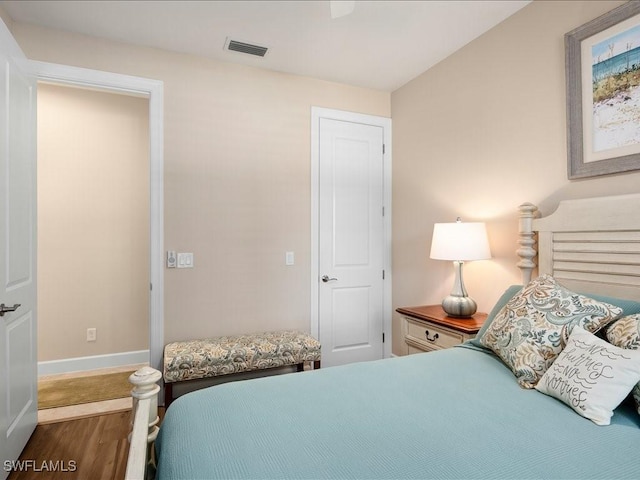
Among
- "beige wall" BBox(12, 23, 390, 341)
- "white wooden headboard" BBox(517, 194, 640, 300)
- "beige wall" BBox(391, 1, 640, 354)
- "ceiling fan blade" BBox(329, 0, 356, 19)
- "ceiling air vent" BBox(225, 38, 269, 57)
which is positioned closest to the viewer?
A: "white wooden headboard" BBox(517, 194, 640, 300)

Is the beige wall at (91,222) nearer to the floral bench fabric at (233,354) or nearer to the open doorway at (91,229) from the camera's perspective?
the open doorway at (91,229)

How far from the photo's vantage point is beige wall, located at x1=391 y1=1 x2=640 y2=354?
2123mm

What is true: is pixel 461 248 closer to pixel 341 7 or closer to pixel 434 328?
pixel 434 328

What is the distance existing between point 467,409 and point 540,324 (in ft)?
1.73

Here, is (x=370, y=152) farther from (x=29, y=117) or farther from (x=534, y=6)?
(x=29, y=117)

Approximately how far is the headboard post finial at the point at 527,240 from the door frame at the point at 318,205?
152 cm

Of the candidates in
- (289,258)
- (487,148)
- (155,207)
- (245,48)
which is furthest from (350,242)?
(245,48)

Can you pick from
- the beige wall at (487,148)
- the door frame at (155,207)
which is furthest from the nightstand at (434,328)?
the door frame at (155,207)

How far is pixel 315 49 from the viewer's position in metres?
2.80

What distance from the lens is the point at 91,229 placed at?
357cm

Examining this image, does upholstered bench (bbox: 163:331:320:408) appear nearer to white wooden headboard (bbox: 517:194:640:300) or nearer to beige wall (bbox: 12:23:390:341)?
beige wall (bbox: 12:23:390:341)

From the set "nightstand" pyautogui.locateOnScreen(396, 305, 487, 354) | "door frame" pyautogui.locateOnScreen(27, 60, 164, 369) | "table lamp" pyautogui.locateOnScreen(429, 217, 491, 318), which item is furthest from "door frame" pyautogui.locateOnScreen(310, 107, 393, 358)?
"door frame" pyautogui.locateOnScreen(27, 60, 164, 369)

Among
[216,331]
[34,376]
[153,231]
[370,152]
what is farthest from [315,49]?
[34,376]

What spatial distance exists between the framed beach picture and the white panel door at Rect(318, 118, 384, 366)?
1.75 m
